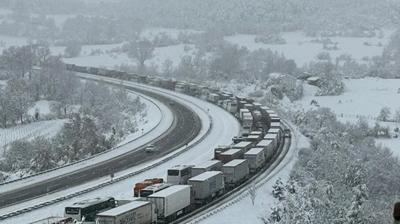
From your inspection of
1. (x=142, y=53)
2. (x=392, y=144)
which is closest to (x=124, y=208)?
(x=392, y=144)

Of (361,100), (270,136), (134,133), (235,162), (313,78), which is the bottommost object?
(134,133)

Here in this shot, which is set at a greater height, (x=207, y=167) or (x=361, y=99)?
(x=361, y=99)

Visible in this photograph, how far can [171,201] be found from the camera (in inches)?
1636

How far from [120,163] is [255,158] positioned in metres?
14.2

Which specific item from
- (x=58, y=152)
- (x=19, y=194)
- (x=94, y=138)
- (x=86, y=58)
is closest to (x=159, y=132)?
(x=94, y=138)

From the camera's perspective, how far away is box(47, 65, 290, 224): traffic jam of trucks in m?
38.4

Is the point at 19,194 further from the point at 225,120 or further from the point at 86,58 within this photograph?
the point at 86,58

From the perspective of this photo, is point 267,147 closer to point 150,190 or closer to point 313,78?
point 150,190

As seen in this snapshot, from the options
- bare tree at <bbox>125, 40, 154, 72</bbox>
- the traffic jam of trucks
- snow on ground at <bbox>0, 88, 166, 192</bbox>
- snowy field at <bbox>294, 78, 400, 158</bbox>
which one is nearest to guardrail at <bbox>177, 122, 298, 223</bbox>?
the traffic jam of trucks

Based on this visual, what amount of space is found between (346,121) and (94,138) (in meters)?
43.0

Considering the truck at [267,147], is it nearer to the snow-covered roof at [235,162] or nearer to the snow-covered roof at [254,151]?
the snow-covered roof at [254,151]

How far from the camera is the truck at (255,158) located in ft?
191

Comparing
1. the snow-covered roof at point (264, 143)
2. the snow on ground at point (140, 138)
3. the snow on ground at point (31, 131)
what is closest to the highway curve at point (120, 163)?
the snow on ground at point (140, 138)

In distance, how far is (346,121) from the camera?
97438 millimetres
